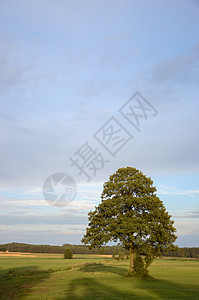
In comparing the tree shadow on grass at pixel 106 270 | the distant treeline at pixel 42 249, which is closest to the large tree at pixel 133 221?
the tree shadow on grass at pixel 106 270

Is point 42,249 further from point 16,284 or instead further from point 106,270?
point 16,284

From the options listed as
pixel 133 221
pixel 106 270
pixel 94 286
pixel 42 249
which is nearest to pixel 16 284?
pixel 94 286

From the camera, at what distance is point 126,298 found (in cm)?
2038

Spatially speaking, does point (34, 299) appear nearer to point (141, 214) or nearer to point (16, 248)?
point (141, 214)

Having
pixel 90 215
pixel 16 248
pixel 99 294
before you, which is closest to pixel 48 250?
pixel 16 248

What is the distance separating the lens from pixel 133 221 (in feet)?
115

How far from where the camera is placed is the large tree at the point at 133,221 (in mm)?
35125

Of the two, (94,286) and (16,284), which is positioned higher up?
(94,286)

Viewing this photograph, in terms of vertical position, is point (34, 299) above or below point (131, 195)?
below

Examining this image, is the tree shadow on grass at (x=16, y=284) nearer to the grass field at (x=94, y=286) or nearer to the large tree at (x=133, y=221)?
the grass field at (x=94, y=286)

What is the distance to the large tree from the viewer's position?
35.1 meters

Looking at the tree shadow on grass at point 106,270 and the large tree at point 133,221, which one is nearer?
the large tree at point 133,221

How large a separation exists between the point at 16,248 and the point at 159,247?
13339 cm

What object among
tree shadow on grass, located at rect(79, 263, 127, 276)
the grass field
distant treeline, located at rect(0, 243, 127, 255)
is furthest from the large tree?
distant treeline, located at rect(0, 243, 127, 255)
